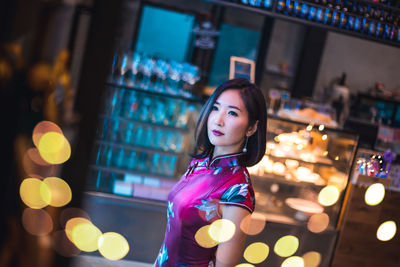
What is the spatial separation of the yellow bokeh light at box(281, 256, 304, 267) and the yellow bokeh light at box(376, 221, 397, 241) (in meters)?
0.79

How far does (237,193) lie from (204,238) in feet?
0.75

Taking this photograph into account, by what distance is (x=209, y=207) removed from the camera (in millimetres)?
1713

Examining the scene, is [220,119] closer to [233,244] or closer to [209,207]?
[209,207]

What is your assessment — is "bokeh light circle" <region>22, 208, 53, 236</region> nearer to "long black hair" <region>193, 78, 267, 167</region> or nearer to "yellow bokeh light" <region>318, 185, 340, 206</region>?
"long black hair" <region>193, 78, 267, 167</region>

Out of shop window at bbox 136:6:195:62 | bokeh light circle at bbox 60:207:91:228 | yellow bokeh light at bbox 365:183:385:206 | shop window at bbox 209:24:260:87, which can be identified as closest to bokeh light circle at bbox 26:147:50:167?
bokeh light circle at bbox 60:207:91:228

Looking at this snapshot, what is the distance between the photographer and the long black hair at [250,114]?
1.85 metres

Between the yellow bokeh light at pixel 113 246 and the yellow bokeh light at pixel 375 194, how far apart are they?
2.24 meters

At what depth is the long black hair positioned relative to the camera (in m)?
1.85

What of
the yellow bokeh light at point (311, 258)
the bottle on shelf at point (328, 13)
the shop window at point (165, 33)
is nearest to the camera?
the bottle on shelf at point (328, 13)

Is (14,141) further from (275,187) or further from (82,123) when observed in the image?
(275,187)

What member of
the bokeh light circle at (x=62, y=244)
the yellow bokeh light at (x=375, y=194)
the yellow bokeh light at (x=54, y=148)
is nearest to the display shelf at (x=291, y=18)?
the yellow bokeh light at (x=375, y=194)

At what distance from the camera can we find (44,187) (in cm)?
75

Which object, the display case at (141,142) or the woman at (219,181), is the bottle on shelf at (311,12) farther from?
the woman at (219,181)

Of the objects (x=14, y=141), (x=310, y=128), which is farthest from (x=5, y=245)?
(x=310, y=128)
